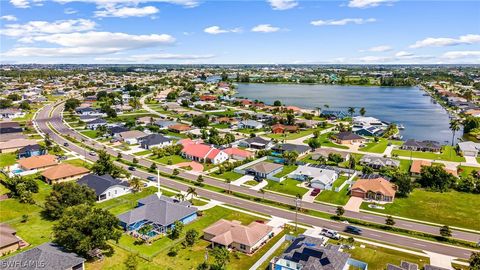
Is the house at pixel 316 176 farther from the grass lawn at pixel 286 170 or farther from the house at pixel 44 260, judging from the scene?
the house at pixel 44 260

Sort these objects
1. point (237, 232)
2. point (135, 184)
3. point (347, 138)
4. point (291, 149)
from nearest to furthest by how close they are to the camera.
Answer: point (237, 232)
point (135, 184)
point (291, 149)
point (347, 138)

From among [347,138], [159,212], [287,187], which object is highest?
[347,138]

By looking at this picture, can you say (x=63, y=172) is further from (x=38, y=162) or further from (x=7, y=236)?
(x=7, y=236)

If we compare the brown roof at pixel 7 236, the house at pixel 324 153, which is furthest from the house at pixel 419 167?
the brown roof at pixel 7 236

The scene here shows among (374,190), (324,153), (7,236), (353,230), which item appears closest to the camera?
(7,236)

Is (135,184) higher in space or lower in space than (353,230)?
higher

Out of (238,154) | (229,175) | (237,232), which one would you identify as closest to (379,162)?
(238,154)

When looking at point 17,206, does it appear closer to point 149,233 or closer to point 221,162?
point 149,233
